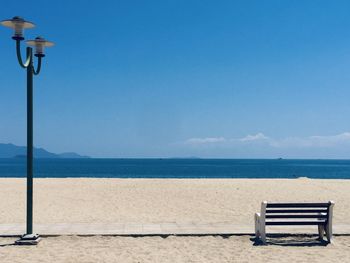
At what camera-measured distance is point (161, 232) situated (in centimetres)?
887

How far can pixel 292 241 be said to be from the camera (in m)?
8.35

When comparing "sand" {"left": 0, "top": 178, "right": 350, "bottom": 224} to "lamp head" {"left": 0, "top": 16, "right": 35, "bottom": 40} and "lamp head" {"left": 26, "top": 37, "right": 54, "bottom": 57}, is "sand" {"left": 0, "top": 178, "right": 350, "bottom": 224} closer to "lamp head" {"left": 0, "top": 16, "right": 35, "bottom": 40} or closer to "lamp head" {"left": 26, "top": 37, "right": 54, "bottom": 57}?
"lamp head" {"left": 26, "top": 37, "right": 54, "bottom": 57}

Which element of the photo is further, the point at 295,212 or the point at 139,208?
the point at 139,208

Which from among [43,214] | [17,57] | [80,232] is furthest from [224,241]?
[43,214]

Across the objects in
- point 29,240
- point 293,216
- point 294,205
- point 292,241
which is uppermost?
point 294,205

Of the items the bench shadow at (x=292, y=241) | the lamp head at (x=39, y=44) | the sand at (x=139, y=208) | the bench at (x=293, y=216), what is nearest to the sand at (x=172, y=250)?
the bench shadow at (x=292, y=241)

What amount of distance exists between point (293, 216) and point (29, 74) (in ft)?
19.6

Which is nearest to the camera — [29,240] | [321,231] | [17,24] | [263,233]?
[17,24]

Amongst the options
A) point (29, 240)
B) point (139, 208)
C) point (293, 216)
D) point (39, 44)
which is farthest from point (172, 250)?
point (139, 208)

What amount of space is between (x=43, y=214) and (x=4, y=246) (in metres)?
4.43

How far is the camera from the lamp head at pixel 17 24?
24.2 ft

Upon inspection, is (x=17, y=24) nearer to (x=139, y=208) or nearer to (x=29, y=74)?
(x=29, y=74)

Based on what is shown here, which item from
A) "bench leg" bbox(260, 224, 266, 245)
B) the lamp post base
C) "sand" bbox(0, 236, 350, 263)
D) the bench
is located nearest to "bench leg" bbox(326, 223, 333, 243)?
the bench

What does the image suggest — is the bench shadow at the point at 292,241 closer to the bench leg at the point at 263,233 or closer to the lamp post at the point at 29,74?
the bench leg at the point at 263,233
